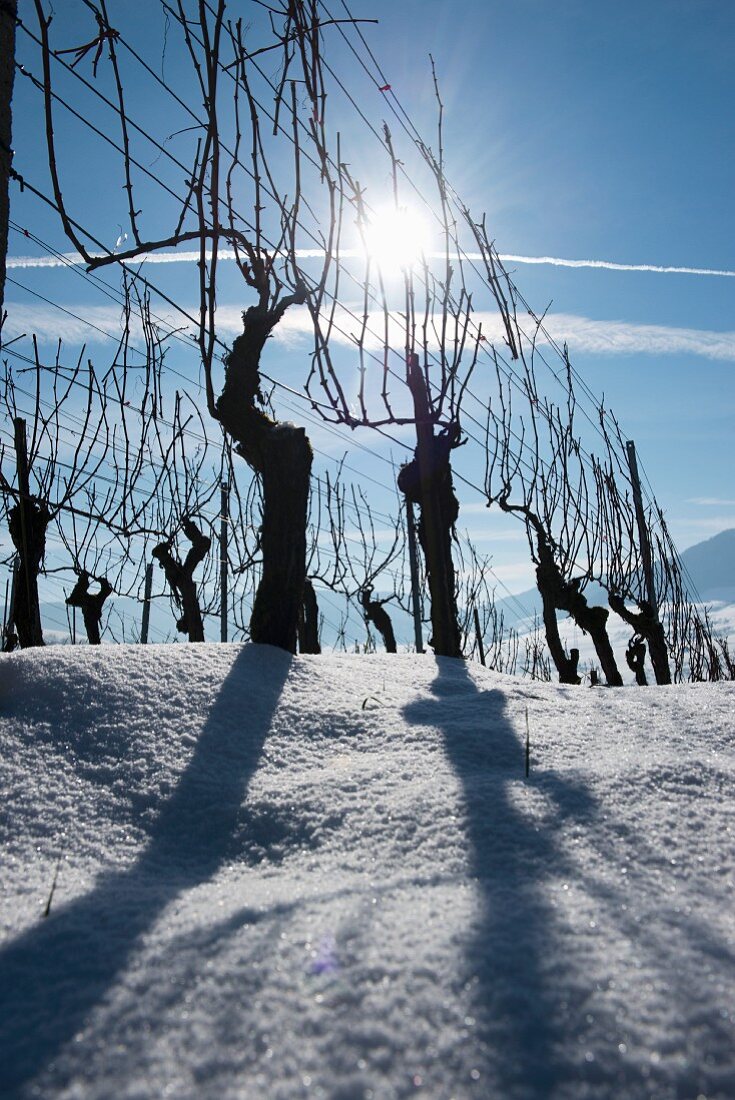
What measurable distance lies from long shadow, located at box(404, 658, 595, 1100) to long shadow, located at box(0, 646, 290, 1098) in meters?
0.53

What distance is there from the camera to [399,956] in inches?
37.5

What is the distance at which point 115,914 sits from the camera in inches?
44.8

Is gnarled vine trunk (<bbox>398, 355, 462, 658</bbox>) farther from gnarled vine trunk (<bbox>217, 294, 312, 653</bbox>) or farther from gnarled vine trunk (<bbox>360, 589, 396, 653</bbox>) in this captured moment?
gnarled vine trunk (<bbox>360, 589, 396, 653</bbox>)

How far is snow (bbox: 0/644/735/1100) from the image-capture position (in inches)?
30.6

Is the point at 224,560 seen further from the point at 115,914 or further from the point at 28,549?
the point at 115,914

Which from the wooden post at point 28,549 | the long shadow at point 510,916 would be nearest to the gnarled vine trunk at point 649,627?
the wooden post at point 28,549

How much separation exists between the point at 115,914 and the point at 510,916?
0.66 metres

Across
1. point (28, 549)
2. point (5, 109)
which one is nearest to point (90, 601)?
point (28, 549)

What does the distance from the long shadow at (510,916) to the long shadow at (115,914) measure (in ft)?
1.73

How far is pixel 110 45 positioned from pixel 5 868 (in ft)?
9.02

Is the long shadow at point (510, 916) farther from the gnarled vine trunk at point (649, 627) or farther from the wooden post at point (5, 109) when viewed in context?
the gnarled vine trunk at point (649, 627)

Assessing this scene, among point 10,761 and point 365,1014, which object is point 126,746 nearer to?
point 10,761

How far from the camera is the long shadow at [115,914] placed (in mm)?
861

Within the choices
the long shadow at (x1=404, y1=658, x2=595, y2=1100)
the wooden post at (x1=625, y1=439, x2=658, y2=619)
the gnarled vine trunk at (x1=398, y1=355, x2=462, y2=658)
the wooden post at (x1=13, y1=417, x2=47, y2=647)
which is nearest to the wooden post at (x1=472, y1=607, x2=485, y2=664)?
the wooden post at (x1=625, y1=439, x2=658, y2=619)
